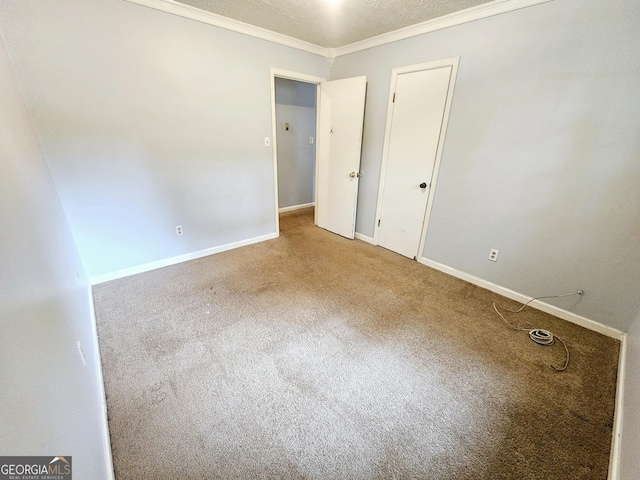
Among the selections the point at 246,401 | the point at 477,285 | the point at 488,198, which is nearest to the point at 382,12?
the point at 488,198

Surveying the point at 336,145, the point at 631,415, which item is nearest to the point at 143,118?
the point at 336,145

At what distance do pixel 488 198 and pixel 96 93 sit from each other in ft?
11.7

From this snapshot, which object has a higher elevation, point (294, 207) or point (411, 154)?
point (411, 154)

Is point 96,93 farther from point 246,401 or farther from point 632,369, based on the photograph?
point 632,369

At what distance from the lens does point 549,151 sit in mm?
1991

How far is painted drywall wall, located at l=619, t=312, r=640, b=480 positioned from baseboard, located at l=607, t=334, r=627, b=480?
4 centimetres

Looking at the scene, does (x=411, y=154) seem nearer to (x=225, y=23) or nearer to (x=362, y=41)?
(x=362, y=41)

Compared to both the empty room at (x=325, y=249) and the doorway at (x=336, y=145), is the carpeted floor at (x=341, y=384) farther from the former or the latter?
the doorway at (x=336, y=145)

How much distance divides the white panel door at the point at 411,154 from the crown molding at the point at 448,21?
347 mm

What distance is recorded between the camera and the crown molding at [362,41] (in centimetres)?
203

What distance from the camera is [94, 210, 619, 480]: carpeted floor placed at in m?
1.19

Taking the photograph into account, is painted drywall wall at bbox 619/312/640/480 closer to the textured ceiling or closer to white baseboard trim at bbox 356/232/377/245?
white baseboard trim at bbox 356/232/377/245

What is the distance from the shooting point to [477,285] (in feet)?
8.48

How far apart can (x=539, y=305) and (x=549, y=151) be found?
1.30 m
